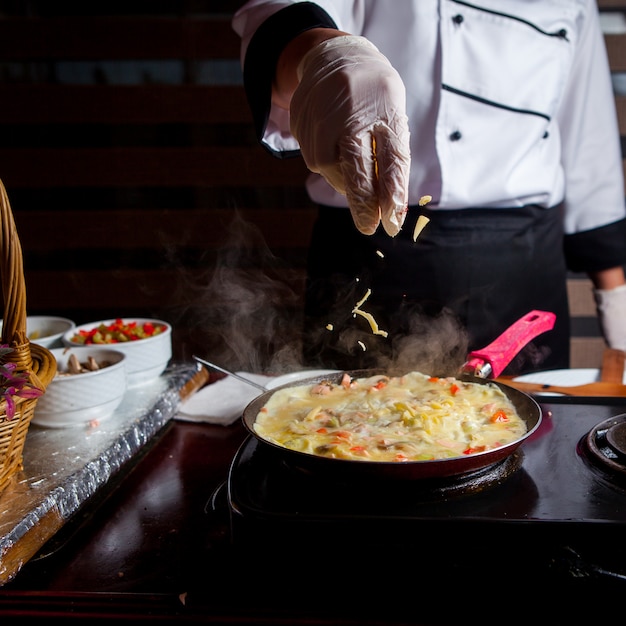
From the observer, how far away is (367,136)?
1.36 m

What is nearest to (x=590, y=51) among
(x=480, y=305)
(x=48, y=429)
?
(x=480, y=305)

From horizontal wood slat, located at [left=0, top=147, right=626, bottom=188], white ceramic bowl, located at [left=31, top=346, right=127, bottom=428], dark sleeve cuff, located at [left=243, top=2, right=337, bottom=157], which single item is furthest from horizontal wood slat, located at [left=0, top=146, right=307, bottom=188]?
white ceramic bowl, located at [left=31, top=346, right=127, bottom=428]

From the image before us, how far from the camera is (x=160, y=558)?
3.91 ft

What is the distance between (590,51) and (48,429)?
2.58 meters

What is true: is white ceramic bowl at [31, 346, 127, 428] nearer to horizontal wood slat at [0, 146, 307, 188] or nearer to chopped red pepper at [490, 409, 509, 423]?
chopped red pepper at [490, 409, 509, 423]

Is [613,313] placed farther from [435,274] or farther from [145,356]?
[145,356]

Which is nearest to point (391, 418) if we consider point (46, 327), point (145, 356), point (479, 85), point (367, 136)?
point (367, 136)

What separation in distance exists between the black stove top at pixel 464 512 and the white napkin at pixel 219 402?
2.20ft

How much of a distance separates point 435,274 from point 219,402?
1.01m

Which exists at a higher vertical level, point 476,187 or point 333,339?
point 476,187

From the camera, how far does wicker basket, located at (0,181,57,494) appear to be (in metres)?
1.23

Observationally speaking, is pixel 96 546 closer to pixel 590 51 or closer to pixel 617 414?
pixel 617 414

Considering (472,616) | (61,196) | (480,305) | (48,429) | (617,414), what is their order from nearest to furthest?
(472,616) → (617,414) → (48,429) → (480,305) → (61,196)

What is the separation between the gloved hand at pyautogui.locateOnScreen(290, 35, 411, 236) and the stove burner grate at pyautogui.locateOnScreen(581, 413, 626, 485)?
23.4 inches
